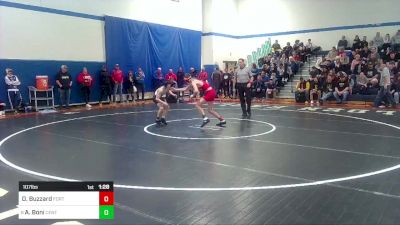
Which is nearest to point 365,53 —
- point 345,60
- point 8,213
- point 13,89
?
point 345,60

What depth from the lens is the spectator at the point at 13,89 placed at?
1382 cm

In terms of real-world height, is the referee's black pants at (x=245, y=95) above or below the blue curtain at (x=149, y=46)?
below

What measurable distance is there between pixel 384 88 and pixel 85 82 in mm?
12558

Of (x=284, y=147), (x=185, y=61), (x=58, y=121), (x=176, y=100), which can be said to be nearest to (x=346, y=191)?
(x=284, y=147)

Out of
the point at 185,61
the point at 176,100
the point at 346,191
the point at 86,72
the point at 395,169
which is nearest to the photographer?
the point at 346,191

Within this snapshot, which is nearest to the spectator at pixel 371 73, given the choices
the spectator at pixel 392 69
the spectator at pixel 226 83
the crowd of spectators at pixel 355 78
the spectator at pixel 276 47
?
the crowd of spectators at pixel 355 78

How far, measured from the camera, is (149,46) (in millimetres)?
20609

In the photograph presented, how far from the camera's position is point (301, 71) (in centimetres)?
2159

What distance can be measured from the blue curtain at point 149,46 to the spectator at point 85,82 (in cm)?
182

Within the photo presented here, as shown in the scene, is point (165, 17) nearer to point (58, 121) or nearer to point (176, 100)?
point (176, 100)

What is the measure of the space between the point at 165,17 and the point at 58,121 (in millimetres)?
11783

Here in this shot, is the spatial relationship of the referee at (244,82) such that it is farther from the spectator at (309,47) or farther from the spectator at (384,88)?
the spectator at (309,47)

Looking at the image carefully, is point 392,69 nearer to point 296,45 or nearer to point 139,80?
point 296,45

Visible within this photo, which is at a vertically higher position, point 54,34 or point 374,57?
point 54,34
